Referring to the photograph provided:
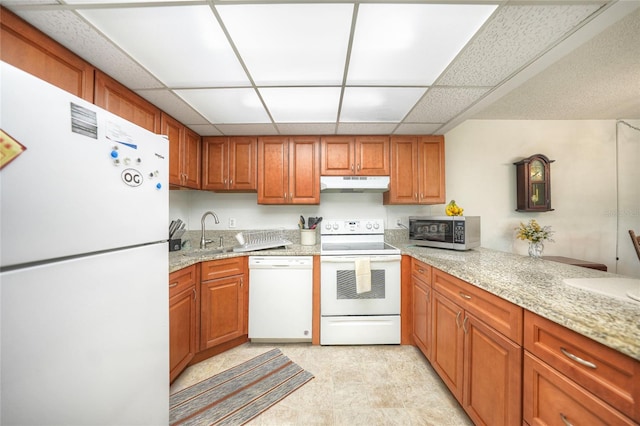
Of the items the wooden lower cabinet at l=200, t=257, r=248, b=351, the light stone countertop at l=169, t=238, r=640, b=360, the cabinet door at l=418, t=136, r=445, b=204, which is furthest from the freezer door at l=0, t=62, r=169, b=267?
the cabinet door at l=418, t=136, r=445, b=204

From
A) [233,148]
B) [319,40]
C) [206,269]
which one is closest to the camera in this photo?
[319,40]

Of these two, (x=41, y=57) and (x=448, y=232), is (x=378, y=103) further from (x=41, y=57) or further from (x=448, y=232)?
(x=41, y=57)

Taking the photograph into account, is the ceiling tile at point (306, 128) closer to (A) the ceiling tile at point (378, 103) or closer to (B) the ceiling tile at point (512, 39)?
(A) the ceiling tile at point (378, 103)

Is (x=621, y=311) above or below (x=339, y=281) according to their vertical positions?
above

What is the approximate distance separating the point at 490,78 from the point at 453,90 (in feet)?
0.72

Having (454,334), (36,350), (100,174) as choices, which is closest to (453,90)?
(454,334)

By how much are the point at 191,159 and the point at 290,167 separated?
107 centimetres

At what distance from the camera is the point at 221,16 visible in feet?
3.41

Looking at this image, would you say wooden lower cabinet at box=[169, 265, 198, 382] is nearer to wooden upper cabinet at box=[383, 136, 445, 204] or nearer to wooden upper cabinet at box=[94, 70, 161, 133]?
wooden upper cabinet at box=[94, 70, 161, 133]

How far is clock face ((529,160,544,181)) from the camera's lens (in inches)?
102

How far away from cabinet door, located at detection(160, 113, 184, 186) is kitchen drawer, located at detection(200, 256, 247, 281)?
853 millimetres

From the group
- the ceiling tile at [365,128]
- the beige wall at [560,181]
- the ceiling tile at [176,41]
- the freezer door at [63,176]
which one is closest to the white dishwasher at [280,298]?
the freezer door at [63,176]

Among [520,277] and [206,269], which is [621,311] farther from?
[206,269]

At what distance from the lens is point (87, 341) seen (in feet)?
2.47
